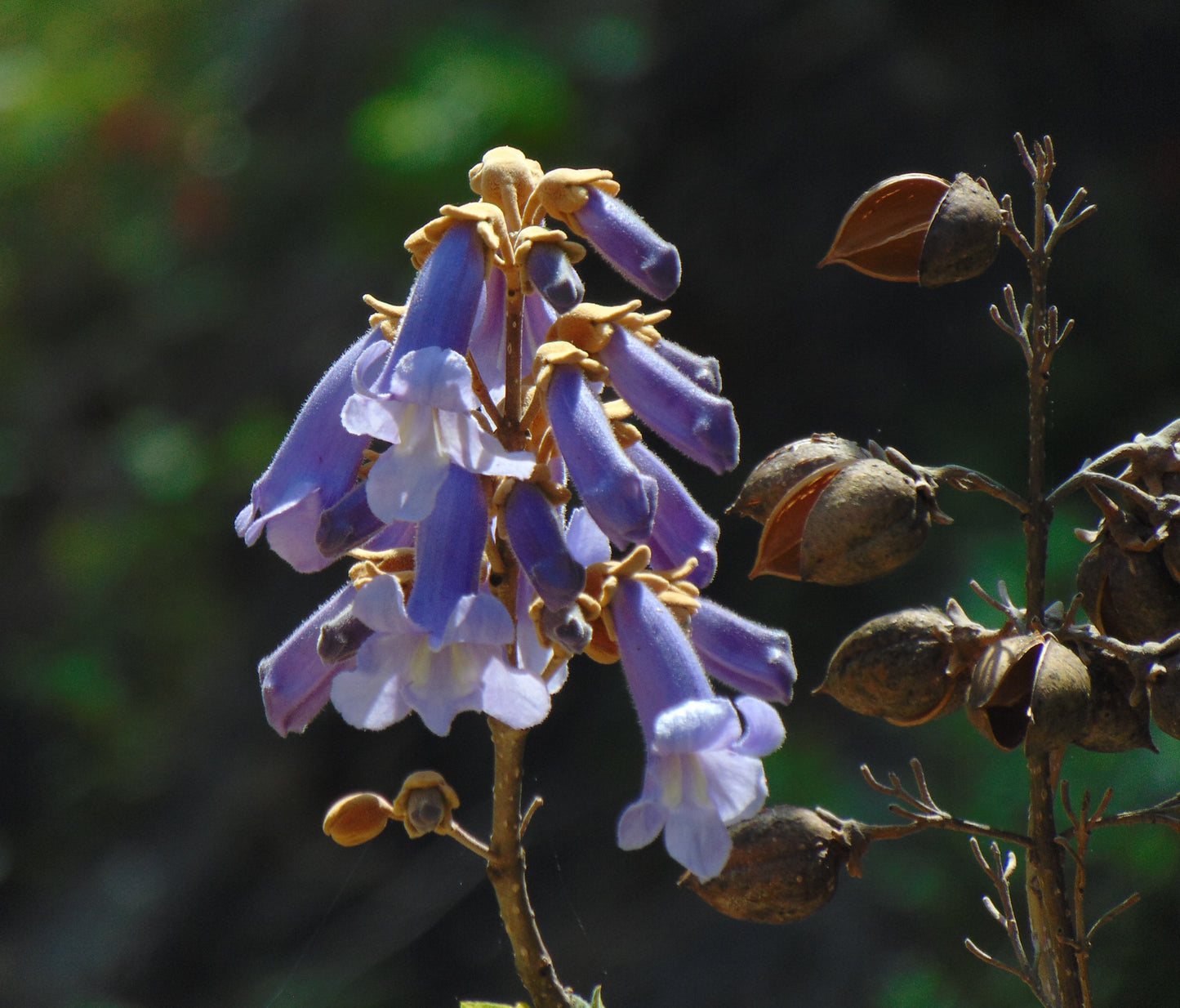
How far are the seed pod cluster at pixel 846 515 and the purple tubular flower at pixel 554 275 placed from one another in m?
0.25

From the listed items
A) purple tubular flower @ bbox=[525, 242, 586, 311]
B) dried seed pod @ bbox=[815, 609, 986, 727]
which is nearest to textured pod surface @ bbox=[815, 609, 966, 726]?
dried seed pod @ bbox=[815, 609, 986, 727]

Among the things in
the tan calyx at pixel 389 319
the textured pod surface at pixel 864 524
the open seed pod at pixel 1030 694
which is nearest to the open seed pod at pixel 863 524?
the textured pod surface at pixel 864 524

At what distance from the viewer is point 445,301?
33.4 inches

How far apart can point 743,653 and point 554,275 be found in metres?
0.33

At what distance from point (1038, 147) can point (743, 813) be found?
2.01ft

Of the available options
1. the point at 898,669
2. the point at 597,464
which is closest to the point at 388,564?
the point at 597,464

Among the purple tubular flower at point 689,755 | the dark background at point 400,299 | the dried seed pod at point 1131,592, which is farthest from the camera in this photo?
the dark background at point 400,299

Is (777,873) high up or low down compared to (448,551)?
down

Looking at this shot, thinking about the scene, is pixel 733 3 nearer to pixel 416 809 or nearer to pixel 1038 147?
pixel 1038 147

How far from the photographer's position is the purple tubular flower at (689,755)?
79 centimetres

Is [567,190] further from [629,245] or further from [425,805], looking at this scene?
[425,805]

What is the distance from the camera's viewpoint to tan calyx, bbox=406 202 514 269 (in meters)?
0.88

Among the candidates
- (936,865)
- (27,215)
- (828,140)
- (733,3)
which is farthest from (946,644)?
(27,215)

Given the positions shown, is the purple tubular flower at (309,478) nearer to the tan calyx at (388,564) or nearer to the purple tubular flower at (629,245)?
the tan calyx at (388,564)
